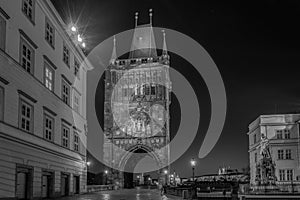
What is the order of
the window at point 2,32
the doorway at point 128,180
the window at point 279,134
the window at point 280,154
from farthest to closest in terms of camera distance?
the doorway at point 128,180 → the window at point 279,134 → the window at point 280,154 → the window at point 2,32

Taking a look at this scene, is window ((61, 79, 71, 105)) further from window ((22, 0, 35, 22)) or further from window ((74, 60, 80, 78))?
window ((22, 0, 35, 22))

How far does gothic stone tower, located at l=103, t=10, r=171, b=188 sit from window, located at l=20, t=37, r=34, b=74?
65963 mm

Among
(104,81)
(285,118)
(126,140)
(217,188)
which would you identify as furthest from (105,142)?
(217,188)

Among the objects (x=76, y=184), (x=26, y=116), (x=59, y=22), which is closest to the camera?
(x=26, y=116)

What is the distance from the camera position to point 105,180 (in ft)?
301

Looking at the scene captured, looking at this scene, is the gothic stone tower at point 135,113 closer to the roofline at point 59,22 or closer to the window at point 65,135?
the roofline at point 59,22

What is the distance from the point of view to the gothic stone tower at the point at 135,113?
93188 millimetres

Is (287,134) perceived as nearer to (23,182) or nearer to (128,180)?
(128,180)

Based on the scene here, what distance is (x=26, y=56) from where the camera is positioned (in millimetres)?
25594

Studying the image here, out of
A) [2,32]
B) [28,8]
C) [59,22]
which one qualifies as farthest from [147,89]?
[2,32]

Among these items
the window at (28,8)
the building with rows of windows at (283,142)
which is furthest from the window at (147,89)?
the window at (28,8)

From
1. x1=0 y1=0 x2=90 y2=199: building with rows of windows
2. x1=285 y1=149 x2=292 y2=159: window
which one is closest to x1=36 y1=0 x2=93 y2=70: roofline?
x1=0 y1=0 x2=90 y2=199: building with rows of windows

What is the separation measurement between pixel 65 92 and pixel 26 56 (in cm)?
1055

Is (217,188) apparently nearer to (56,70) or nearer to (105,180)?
(56,70)
